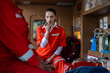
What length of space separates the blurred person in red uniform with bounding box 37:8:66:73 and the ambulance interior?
0.50m

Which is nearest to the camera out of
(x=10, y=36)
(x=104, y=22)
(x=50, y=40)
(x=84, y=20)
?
(x=10, y=36)

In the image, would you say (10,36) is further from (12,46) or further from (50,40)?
(50,40)

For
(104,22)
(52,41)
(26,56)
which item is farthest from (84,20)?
(26,56)

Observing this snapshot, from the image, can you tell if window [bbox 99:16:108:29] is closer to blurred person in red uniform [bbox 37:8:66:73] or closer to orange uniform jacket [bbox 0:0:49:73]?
blurred person in red uniform [bbox 37:8:66:73]

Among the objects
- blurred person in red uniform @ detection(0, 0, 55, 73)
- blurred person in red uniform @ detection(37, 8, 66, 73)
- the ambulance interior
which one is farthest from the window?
blurred person in red uniform @ detection(0, 0, 55, 73)

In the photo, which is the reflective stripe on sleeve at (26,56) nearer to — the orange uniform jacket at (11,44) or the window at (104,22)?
the orange uniform jacket at (11,44)

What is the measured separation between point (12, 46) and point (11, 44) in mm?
14

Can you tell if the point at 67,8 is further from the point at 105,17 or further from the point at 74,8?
the point at 105,17

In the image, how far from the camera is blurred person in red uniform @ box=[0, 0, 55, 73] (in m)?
0.77

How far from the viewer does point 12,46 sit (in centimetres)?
78

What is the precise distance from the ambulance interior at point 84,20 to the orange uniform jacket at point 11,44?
1.10 metres

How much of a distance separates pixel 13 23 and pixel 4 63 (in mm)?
268

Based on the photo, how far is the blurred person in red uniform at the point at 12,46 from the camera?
2.54ft

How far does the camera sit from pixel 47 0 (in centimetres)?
315
